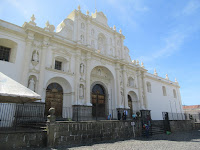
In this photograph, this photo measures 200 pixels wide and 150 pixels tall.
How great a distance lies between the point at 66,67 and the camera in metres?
16.3

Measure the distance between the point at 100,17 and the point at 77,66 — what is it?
32.8 feet

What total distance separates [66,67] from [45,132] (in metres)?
8.99

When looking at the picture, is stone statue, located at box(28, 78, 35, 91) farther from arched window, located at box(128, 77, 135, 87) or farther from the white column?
arched window, located at box(128, 77, 135, 87)

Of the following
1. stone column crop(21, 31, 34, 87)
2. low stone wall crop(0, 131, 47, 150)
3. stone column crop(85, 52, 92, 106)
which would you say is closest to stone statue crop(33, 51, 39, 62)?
stone column crop(21, 31, 34, 87)

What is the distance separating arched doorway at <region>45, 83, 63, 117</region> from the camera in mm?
14773

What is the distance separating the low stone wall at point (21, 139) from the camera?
6.93 metres

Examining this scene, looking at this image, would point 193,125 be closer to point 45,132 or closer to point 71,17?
point 45,132

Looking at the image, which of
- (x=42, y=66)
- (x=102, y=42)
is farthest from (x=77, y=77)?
(x=102, y=42)

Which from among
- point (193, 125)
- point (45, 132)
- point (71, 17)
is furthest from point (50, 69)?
point (193, 125)

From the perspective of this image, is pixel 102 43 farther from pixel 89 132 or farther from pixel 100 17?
pixel 89 132

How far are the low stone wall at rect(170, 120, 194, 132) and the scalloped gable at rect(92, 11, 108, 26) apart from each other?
1640 cm

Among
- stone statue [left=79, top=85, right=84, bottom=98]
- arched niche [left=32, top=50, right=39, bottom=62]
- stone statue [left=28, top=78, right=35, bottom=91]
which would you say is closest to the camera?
stone statue [left=28, top=78, right=35, bottom=91]

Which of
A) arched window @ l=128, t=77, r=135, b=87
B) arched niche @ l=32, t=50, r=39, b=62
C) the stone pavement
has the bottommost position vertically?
the stone pavement

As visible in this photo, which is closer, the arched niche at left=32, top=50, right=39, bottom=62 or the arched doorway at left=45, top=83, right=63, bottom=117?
the arched niche at left=32, top=50, right=39, bottom=62
